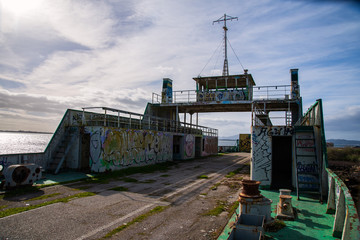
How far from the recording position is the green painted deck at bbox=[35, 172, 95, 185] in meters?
11.9

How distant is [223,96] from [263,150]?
48.1ft

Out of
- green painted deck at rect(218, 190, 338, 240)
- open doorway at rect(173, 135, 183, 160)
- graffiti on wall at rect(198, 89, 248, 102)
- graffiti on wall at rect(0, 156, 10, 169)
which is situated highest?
graffiti on wall at rect(198, 89, 248, 102)

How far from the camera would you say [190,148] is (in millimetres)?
28312

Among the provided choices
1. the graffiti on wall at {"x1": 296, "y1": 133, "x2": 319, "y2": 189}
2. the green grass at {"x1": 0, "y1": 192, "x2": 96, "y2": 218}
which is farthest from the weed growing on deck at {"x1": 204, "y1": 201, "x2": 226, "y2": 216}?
the green grass at {"x1": 0, "y1": 192, "x2": 96, "y2": 218}

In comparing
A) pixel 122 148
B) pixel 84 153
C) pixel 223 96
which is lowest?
pixel 84 153

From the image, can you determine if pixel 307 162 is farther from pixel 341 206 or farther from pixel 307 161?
pixel 341 206

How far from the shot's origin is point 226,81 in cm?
2609

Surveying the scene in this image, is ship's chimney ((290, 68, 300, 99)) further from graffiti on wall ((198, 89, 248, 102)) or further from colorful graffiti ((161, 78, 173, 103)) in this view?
colorful graffiti ((161, 78, 173, 103))

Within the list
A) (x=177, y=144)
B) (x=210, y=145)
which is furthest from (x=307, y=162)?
(x=210, y=145)

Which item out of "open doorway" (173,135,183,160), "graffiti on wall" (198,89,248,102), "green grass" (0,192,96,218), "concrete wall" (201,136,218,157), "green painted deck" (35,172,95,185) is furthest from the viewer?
"concrete wall" (201,136,218,157)

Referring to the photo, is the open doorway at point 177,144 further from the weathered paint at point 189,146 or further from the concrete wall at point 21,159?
the concrete wall at point 21,159

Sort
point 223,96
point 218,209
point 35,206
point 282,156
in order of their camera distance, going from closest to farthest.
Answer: point 35,206 < point 218,209 < point 282,156 < point 223,96

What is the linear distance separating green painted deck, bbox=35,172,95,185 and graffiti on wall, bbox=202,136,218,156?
20.2 m

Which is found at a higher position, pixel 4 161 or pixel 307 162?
pixel 307 162
